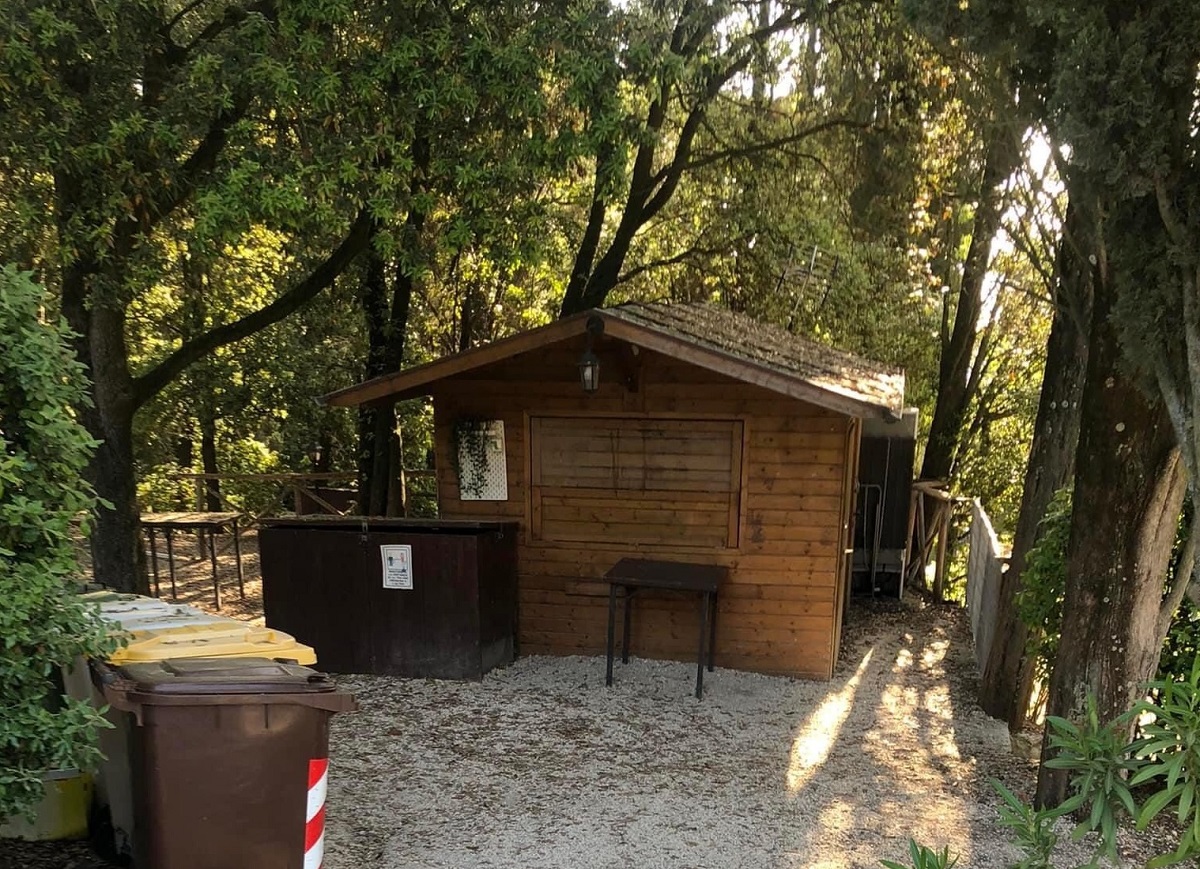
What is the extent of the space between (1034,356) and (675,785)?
1245 centimetres

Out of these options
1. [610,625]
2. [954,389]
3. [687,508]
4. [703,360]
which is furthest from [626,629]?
[954,389]

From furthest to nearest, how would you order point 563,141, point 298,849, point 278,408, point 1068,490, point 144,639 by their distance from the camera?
point 278,408
point 563,141
point 1068,490
point 144,639
point 298,849

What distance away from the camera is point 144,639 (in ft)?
11.3

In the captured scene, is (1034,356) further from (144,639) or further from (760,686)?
(144,639)

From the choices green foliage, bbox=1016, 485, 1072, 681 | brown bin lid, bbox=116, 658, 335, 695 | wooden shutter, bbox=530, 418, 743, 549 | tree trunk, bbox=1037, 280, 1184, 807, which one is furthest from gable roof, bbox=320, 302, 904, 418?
brown bin lid, bbox=116, 658, 335, 695

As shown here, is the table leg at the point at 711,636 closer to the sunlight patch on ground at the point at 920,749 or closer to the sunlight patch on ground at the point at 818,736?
the sunlight patch on ground at the point at 818,736

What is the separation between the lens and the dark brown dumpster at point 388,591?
22.0 ft

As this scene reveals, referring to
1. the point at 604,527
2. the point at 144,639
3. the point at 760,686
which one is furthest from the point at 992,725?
the point at 144,639

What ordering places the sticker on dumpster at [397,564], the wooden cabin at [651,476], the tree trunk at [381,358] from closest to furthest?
the sticker on dumpster at [397,564]
the wooden cabin at [651,476]
the tree trunk at [381,358]

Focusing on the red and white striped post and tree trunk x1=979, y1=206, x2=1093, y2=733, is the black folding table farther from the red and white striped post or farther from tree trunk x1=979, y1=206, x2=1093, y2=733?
the red and white striped post

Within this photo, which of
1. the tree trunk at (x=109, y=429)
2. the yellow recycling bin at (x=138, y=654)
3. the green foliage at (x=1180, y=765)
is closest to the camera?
the green foliage at (x=1180, y=765)

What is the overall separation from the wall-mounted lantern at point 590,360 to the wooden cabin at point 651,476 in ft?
0.08

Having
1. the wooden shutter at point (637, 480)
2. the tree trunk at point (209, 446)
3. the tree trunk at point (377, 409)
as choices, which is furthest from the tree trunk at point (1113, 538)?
the tree trunk at point (209, 446)

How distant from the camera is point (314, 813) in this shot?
127 inches
